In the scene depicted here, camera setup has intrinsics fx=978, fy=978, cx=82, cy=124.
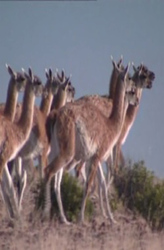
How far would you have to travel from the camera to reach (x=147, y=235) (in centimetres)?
1752

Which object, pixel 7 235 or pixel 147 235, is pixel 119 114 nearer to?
pixel 147 235

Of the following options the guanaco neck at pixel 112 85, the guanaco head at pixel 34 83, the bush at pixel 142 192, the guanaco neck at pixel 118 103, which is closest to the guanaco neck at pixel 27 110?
the guanaco head at pixel 34 83

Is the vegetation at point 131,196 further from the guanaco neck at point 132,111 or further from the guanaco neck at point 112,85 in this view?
the guanaco neck at point 112,85

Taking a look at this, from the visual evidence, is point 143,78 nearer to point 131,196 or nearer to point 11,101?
point 131,196

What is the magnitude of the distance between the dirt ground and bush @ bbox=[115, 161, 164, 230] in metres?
0.65

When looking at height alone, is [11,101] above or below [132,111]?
below

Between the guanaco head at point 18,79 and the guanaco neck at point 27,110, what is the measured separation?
0.34 ft

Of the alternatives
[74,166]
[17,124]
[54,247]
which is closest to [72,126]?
[17,124]

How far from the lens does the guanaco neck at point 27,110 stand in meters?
18.5

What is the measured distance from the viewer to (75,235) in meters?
16.6

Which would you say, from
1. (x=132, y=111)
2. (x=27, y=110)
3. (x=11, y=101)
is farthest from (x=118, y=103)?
(x=132, y=111)

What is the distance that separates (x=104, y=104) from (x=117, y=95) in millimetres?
1404

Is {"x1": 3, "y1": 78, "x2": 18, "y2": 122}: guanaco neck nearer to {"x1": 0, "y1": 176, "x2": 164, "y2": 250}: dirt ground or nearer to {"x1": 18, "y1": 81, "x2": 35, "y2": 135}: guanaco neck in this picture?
{"x1": 18, "y1": 81, "x2": 35, "y2": 135}: guanaco neck

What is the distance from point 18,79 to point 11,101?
447 millimetres
